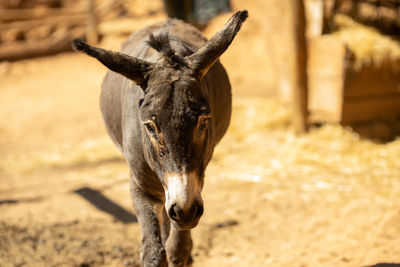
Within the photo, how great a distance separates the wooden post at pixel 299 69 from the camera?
632 cm

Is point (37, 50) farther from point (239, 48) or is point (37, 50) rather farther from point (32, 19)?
point (239, 48)

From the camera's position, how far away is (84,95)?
380 inches

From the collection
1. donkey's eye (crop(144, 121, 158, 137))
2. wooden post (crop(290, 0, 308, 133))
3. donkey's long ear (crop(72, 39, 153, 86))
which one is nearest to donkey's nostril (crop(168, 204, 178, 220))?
donkey's eye (crop(144, 121, 158, 137))

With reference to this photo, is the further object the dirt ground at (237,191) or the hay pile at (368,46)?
the hay pile at (368,46)

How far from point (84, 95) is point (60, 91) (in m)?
0.75

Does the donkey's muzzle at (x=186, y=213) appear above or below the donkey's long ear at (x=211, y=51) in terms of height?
below

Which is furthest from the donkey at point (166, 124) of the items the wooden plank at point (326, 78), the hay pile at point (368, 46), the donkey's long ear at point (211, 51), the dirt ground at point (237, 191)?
the hay pile at point (368, 46)

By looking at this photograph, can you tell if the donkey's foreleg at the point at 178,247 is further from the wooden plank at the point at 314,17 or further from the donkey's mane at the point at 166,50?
the wooden plank at the point at 314,17

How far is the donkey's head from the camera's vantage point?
2.15m

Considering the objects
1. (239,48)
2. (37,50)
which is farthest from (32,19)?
(239,48)

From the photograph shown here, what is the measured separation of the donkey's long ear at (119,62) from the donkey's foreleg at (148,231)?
0.92m

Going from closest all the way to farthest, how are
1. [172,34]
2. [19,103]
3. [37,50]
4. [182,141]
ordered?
[182,141]
[172,34]
[19,103]
[37,50]

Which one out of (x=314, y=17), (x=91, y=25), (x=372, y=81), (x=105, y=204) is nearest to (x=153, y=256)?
(x=105, y=204)

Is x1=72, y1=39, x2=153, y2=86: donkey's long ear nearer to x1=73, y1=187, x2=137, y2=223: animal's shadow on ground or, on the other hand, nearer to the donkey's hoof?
the donkey's hoof
